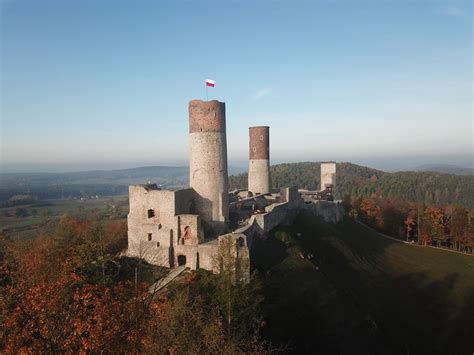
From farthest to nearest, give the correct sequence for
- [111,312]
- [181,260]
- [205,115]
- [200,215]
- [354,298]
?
[200,215], [205,115], [354,298], [181,260], [111,312]

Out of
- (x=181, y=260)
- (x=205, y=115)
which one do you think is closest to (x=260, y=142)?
(x=205, y=115)

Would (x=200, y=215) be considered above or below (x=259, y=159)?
below

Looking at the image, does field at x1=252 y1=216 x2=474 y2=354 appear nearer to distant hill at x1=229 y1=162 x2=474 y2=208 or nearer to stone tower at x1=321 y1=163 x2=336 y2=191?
stone tower at x1=321 y1=163 x2=336 y2=191

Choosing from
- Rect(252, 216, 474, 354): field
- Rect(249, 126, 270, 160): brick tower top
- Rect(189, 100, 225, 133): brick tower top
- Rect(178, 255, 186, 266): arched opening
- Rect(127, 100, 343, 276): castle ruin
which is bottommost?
Rect(252, 216, 474, 354): field

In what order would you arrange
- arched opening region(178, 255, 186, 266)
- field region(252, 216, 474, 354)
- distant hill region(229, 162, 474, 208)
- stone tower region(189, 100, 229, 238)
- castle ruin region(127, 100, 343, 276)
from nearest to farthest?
field region(252, 216, 474, 354), castle ruin region(127, 100, 343, 276), arched opening region(178, 255, 186, 266), stone tower region(189, 100, 229, 238), distant hill region(229, 162, 474, 208)

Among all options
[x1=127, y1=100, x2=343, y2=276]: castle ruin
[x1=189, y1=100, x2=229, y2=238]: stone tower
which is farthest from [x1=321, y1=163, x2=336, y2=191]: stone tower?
[x1=189, y1=100, x2=229, y2=238]: stone tower

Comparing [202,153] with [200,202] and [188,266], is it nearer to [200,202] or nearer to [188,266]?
[200,202]

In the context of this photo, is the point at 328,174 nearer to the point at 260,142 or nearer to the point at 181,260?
the point at 260,142
